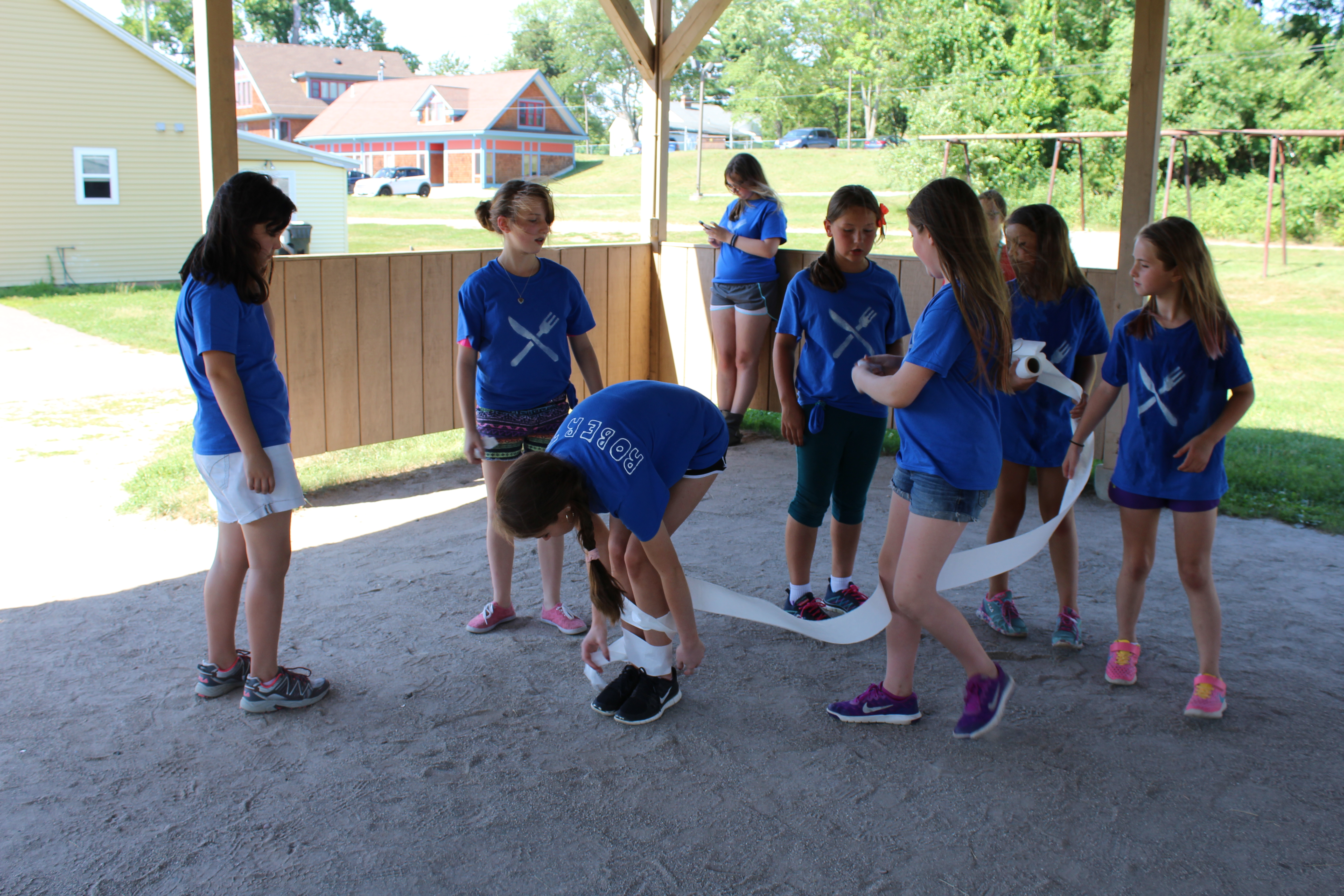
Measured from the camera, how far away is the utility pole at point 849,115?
41875mm

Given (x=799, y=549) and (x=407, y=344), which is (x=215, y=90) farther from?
(x=799, y=549)

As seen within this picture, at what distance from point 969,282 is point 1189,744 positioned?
1.43 meters

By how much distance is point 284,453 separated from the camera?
273 centimetres

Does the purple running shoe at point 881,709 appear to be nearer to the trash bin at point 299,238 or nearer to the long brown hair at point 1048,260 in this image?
the long brown hair at point 1048,260

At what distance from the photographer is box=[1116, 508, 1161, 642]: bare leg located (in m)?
2.89

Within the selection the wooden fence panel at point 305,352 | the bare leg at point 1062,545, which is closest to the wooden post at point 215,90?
the wooden fence panel at point 305,352

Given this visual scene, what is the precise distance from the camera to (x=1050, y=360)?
3174mm

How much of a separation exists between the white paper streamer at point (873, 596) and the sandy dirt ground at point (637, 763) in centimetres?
21

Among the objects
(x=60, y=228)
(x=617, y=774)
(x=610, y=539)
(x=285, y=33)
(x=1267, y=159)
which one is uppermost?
(x=285, y=33)

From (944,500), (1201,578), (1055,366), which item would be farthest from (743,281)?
(944,500)

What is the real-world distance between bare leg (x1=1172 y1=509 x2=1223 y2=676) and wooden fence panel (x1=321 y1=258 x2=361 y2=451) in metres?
4.10

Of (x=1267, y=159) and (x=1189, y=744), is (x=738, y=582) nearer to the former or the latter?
(x=1189, y=744)

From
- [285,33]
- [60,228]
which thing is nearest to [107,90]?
[60,228]

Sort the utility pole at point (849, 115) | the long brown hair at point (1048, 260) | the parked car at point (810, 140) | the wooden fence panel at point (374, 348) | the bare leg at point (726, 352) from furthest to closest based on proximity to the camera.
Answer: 1. the parked car at point (810, 140)
2. the utility pole at point (849, 115)
3. the bare leg at point (726, 352)
4. the wooden fence panel at point (374, 348)
5. the long brown hair at point (1048, 260)
